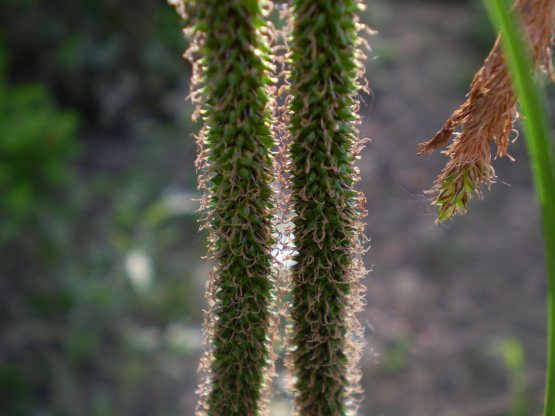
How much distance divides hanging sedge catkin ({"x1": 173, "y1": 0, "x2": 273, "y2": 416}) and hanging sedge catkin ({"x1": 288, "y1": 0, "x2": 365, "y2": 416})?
3 centimetres

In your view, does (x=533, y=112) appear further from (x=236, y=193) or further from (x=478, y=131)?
(x=236, y=193)

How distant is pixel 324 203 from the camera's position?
26.4 inches

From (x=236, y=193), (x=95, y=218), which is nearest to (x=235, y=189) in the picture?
(x=236, y=193)

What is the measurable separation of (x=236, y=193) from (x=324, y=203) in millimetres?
88

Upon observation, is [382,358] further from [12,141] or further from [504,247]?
[12,141]

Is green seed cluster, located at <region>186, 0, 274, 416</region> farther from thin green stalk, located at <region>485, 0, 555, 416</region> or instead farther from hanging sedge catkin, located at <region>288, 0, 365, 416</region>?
thin green stalk, located at <region>485, 0, 555, 416</region>

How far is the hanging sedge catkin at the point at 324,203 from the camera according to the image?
Result: 60 centimetres

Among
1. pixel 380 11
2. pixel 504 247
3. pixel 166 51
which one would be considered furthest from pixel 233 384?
pixel 380 11

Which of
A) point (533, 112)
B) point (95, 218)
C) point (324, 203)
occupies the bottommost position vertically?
point (533, 112)

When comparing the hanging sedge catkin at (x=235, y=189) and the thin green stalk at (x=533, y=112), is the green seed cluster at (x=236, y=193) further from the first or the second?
the thin green stalk at (x=533, y=112)

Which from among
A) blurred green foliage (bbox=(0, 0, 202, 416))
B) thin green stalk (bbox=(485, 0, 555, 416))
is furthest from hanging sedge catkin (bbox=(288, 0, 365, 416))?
blurred green foliage (bbox=(0, 0, 202, 416))

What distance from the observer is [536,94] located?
403mm

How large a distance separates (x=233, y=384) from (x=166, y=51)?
317cm

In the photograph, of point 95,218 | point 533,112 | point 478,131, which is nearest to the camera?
point 533,112
